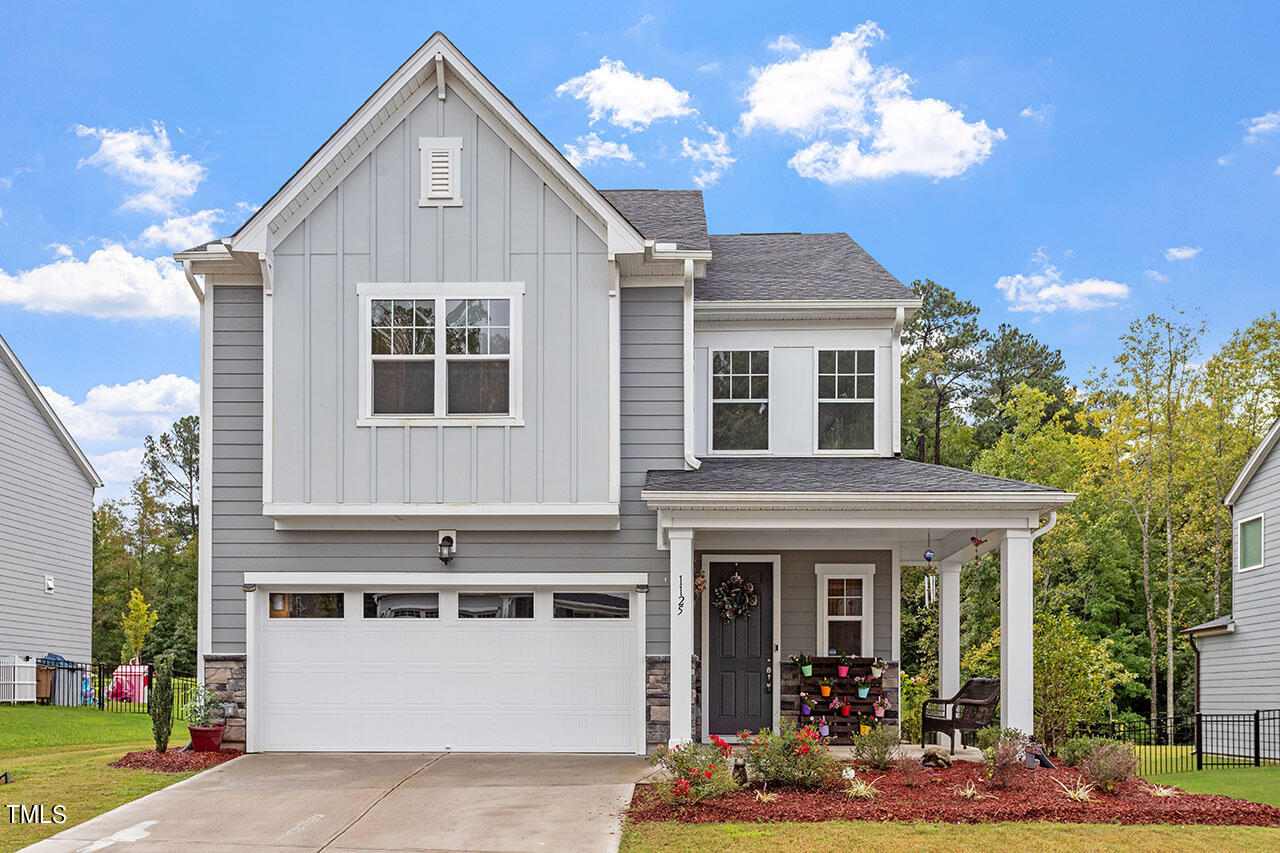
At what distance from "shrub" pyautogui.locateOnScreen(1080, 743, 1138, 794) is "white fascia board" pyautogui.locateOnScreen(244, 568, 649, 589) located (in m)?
4.79

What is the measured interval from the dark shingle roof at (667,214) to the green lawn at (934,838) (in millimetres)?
6494

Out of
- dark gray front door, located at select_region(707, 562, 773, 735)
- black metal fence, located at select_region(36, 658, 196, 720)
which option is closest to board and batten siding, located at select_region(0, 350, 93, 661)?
black metal fence, located at select_region(36, 658, 196, 720)

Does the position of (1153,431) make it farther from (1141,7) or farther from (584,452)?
(584,452)

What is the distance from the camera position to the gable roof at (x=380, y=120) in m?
12.7

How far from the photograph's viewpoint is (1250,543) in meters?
21.1

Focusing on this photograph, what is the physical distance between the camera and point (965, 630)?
30.6 m

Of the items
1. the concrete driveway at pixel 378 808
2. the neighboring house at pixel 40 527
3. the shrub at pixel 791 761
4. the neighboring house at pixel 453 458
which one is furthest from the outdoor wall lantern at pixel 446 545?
the neighboring house at pixel 40 527

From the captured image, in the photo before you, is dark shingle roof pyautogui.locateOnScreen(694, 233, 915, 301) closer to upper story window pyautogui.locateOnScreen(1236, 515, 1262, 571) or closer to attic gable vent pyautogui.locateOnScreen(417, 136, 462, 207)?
attic gable vent pyautogui.locateOnScreen(417, 136, 462, 207)

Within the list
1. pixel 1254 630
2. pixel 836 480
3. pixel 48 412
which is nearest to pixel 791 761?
pixel 836 480

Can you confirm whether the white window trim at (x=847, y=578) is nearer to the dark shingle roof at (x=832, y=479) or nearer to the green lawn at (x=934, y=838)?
the dark shingle roof at (x=832, y=479)

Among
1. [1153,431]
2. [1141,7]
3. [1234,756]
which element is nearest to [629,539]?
[1234,756]

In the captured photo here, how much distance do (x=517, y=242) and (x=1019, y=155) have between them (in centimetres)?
2746

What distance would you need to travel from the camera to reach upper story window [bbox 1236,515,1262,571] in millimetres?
20641

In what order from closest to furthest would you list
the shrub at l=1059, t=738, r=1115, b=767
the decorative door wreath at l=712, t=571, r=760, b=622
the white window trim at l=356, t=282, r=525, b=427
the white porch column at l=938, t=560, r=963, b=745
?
the shrub at l=1059, t=738, r=1115, b=767 → the white window trim at l=356, t=282, r=525, b=427 → the decorative door wreath at l=712, t=571, r=760, b=622 → the white porch column at l=938, t=560, r=963, b=745
